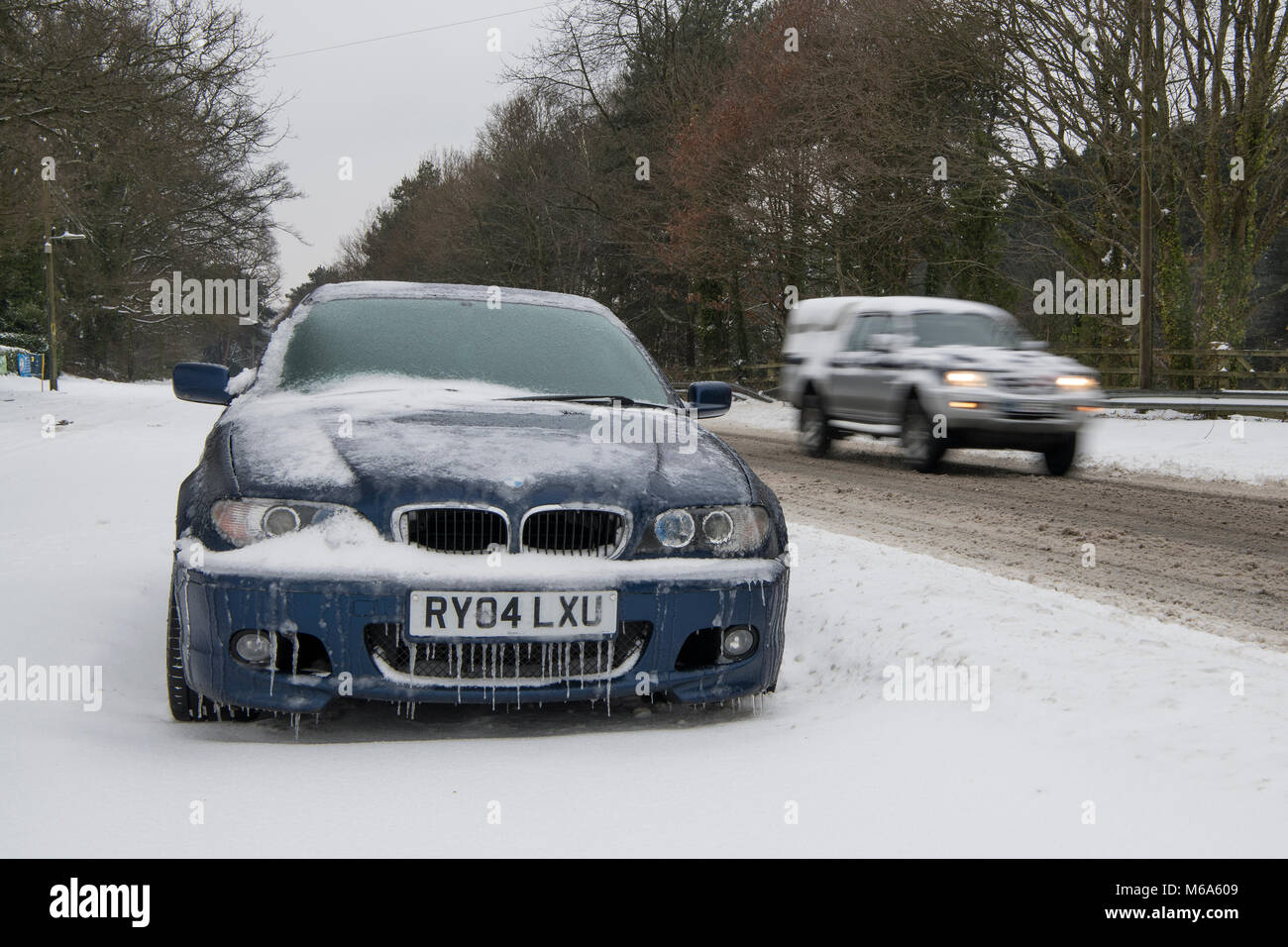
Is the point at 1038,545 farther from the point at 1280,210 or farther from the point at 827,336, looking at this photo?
the point at 1280,210

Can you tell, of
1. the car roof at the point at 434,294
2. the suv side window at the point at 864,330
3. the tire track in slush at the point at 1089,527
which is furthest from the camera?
the suv side window at the point at 864,330

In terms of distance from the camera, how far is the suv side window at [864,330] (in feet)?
48.0

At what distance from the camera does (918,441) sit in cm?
1338

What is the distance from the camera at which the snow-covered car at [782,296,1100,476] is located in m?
12.8

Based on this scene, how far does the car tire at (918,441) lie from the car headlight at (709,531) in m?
9.55

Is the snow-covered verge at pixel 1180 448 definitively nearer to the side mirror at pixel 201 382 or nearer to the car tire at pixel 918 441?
the car tire at pixel 918 441

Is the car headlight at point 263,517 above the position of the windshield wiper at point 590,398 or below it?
below

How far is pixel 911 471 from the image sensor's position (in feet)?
43.7

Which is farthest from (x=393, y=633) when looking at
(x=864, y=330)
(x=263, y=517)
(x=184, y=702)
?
(x=864, y=330)
